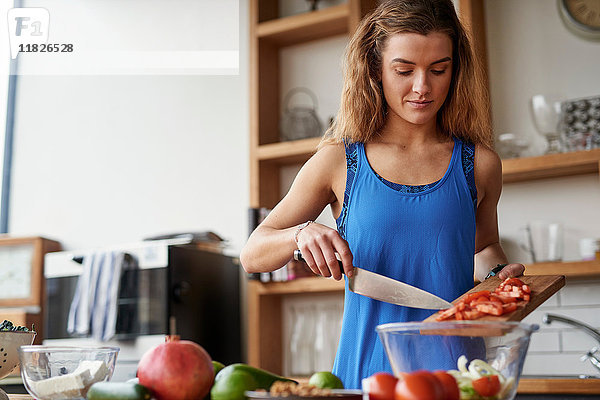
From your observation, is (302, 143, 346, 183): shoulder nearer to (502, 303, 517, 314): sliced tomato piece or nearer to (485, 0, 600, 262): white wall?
(502, 303, 517, 314): sliced tomato piece

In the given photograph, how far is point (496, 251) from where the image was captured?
1.57 meters

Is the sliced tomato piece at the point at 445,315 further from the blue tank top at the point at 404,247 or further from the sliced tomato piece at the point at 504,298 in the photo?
the blue tank top at the point at 404,247

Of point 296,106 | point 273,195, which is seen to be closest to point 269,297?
point 273,195

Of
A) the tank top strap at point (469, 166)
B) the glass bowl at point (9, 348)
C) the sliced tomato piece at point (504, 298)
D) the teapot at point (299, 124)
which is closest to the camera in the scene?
the sliced tomato piece at point (504, 298)

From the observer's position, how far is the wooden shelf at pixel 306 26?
135 inches

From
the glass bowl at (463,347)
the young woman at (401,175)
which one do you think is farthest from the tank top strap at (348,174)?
the glass bowl at (463,347)

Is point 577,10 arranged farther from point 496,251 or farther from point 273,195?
point 496,251

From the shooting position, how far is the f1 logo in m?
3.42

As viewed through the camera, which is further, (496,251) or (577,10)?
(577,10)

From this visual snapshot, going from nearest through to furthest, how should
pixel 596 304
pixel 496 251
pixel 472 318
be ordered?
pixel 472 318 → pixel 496 251 → pixel 596 304

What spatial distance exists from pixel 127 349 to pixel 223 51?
1753mm

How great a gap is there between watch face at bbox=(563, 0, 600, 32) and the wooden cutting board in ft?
7.17

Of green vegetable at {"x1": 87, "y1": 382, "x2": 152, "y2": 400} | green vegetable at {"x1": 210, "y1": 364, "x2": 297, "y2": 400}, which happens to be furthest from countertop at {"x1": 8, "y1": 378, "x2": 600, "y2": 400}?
green vegetable at {"x1": 87, "y1": 382, "x2": 152, "y2": 400}

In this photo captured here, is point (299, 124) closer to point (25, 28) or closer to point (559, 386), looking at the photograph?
point (25, 28)
